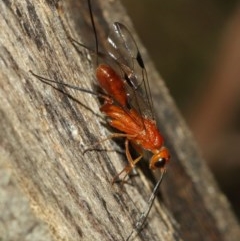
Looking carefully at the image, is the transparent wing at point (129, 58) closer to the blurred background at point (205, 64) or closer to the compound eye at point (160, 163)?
the compound eye at point (160, 163)

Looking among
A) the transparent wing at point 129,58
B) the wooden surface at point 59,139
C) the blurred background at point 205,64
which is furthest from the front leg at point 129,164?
the blurred background at point 205,64

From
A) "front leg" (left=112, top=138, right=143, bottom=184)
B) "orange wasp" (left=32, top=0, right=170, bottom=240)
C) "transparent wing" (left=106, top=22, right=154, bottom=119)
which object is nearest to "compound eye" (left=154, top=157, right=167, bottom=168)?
"orange wasp" (left=32, top=0, right=170, bottom=240)

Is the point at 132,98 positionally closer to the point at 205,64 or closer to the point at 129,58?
the point at 129,58

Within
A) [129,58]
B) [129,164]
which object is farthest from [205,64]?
[129,164]

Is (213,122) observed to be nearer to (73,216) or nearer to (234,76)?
(234,76)

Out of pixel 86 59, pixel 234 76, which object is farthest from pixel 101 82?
pixel 234 76
